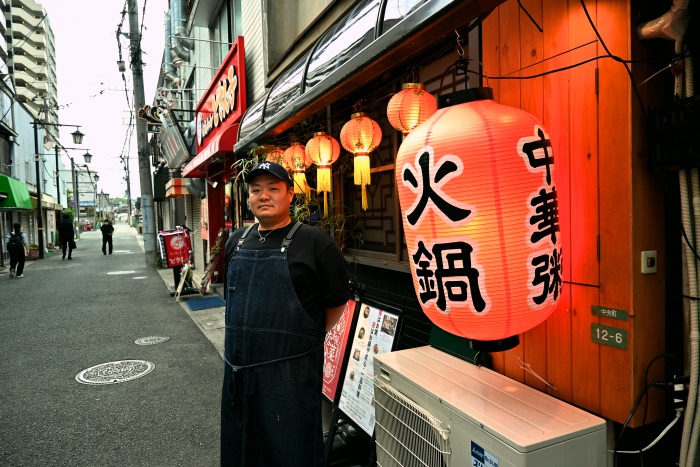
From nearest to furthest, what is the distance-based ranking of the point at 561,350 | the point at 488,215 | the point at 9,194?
the point at 488,215 < the point at 561,350 < the point at 9,194

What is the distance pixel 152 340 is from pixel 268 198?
23.0 feet

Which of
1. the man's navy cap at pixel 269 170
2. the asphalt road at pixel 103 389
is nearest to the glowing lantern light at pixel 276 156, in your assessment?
the man's navy cap at pixel 269 170

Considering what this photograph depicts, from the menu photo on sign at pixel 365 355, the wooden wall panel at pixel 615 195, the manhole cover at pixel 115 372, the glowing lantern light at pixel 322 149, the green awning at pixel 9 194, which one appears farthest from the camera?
the green awning at pixel 9 194

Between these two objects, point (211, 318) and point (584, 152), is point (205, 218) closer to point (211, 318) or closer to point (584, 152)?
point (211, 318)

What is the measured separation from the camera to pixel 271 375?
3.02m

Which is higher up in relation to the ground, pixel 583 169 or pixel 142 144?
pixel 142 144

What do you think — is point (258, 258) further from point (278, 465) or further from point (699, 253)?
point (699, 253)

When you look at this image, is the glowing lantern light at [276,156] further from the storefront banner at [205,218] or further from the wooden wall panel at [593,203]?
the storefront banner at [205,218]

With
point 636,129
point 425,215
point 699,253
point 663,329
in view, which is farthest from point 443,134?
point 663,329

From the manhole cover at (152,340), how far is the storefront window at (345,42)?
245 inches

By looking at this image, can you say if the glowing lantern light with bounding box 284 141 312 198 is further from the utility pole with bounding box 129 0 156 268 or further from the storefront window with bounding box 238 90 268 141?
the utility pole with bounding box 129 0 156 268

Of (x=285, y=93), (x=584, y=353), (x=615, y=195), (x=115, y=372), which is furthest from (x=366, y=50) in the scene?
(x=115, y=372)

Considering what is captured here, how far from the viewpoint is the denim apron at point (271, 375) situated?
3016 millimetres

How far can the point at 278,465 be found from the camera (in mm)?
3020
